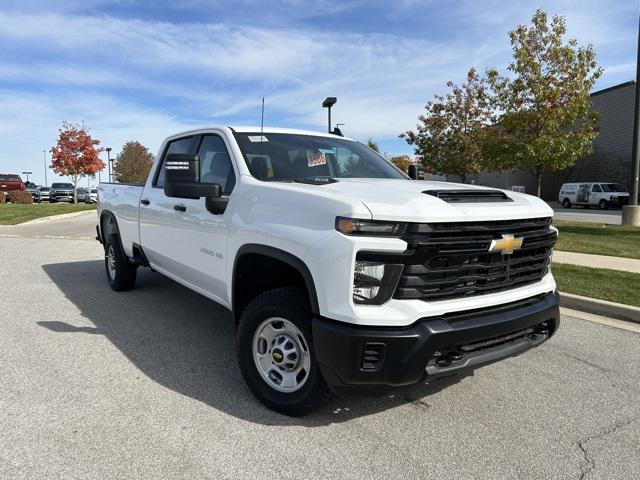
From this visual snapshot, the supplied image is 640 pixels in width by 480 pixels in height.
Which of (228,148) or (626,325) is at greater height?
(228,148)

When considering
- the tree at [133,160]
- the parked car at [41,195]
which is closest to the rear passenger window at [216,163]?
the parked car at [41,195]

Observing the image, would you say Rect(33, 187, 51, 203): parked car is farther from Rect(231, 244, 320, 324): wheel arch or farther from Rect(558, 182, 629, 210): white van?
Rect(231, 244, 320, 324): wheel arch

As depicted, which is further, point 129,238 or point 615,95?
point 615,95

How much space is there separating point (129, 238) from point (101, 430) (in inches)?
133

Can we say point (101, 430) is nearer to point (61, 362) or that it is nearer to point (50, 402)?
point (50, 402)

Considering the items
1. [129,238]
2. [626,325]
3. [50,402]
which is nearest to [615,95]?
[626,325]

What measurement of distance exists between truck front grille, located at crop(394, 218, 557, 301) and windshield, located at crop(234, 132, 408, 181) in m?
1.44

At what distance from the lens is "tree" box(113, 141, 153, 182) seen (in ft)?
186

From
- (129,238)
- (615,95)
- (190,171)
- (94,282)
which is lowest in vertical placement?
(94,282)

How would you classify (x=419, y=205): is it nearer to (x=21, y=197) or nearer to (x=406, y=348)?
(x=406, y=348)

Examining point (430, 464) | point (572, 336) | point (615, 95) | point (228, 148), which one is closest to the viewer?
point (430, 464)

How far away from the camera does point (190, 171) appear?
3.62m

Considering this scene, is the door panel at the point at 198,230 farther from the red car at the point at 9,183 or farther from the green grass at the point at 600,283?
the red car at the point at 9,183

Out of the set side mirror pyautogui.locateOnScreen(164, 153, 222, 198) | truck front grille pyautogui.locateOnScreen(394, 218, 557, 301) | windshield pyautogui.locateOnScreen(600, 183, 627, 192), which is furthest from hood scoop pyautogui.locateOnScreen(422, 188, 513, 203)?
windshield pyautogui.locateOnScreen(600, 183, 627, 192)
